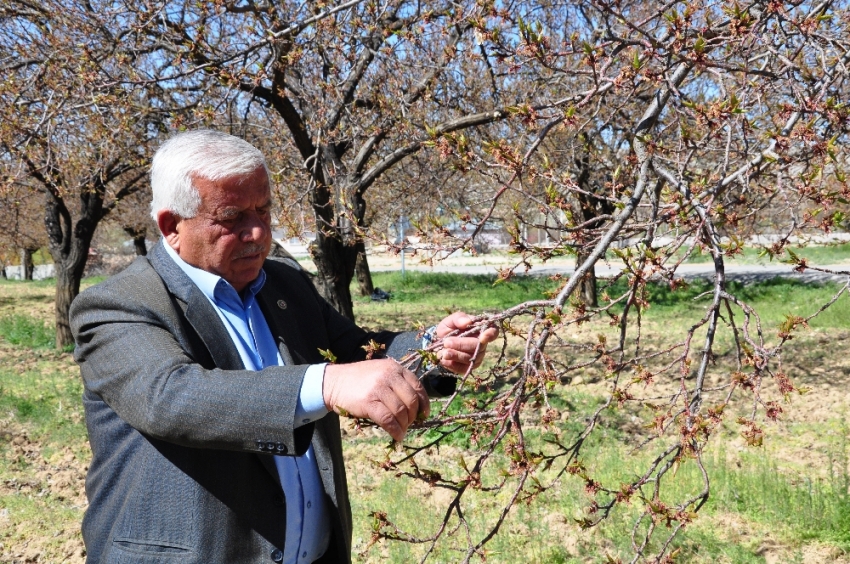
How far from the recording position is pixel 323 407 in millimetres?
1504

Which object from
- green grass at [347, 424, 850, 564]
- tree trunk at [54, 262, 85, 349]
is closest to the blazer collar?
green grass at [347, 424, 850, 564]

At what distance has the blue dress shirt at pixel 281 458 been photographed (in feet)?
6.32

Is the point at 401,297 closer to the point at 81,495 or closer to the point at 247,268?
the point at 81,495

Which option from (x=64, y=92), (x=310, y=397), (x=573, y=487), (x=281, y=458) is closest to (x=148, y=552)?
(x=281, y=458)

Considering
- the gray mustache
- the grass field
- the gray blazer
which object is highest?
the gray mustache

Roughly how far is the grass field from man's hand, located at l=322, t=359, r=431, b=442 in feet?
1.21

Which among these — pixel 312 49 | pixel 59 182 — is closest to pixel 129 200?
pixel 59 182

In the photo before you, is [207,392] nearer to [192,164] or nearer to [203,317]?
[203,317]

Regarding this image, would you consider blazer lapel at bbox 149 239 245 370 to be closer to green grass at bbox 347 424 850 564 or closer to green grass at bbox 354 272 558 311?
green grass at bbox 347 424 850 564

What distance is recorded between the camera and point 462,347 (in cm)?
189

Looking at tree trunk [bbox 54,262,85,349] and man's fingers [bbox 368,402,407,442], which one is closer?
man's fingers [bbox 368,402,407,442]

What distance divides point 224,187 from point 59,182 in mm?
8266

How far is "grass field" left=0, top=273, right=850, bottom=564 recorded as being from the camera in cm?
384

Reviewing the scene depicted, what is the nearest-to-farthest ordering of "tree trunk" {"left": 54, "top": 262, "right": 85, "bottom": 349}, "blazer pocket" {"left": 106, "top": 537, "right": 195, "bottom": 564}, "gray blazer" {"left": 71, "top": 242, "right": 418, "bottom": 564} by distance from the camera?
"gray blazer" {"left": 71, "top": 242, "right": 418, "bottom": 564}, "blazer pocket" {"left": 106, "top": 537, "right": 195, "bottom": 564}, "tree trunk" {"left": 54, "top": 262, "right": 85, "bottom": 349}
